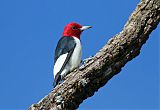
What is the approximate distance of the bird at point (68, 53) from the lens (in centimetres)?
599

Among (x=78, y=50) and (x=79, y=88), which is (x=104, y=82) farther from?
(x=78, y=50)

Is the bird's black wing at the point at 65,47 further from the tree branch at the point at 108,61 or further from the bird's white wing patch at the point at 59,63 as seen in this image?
the tree branch at the point at 108,61

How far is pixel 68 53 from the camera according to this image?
21.4ft

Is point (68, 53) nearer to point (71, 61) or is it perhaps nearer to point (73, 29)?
point (71, 61)

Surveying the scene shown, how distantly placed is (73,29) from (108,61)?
13.8ft

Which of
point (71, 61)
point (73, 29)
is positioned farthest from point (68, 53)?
point (73, 29)

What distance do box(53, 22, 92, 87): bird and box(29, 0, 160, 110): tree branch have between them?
2.34 metres

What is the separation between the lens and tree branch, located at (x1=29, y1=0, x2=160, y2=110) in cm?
318

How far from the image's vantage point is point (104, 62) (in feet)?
10.6

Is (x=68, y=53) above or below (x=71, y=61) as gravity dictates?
above

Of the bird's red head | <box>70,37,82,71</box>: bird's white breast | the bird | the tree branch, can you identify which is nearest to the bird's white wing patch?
the bird

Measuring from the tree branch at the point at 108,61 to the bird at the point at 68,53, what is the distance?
2344mm

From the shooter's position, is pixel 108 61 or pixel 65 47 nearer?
pixel 108 61

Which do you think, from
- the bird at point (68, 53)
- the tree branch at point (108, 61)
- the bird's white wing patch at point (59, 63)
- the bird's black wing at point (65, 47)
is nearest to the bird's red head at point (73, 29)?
the bird at point (68, 53)
